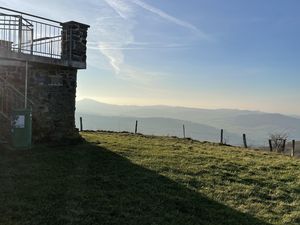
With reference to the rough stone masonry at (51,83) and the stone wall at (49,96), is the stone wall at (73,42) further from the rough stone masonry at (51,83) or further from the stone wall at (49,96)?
the stone wall at (49,96)

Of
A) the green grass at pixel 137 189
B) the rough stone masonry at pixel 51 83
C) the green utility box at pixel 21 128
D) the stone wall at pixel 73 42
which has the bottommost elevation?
the green grass at pixel 137 189

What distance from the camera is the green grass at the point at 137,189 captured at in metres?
8.14

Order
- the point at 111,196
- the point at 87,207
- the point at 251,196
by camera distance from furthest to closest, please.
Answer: the point at 251,196 → the point at 111,196 → the point at 87,207

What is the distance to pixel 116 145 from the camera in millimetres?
17547

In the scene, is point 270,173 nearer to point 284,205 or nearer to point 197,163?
point 197,163

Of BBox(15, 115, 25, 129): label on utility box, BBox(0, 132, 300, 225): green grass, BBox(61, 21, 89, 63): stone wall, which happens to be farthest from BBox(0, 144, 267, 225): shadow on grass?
BBox(61, 21, 89, 63): stone wall

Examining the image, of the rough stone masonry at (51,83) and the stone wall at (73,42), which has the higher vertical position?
the stone wall at (73,42)

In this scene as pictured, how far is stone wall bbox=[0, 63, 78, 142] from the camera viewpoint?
1520 cm

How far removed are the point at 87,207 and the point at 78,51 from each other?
10.1 metres

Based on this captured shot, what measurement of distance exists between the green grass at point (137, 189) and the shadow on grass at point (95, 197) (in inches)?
0.7

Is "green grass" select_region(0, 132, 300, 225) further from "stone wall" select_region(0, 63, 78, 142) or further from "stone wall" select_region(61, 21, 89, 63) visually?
"stone wall" select_region(61, 21, 89, 63)

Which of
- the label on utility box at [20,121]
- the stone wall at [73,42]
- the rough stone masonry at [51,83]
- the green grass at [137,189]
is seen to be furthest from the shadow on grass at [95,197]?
the stone wall at [73,42]

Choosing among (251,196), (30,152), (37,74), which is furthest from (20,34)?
(251,196)

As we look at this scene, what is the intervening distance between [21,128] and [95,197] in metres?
5.84
